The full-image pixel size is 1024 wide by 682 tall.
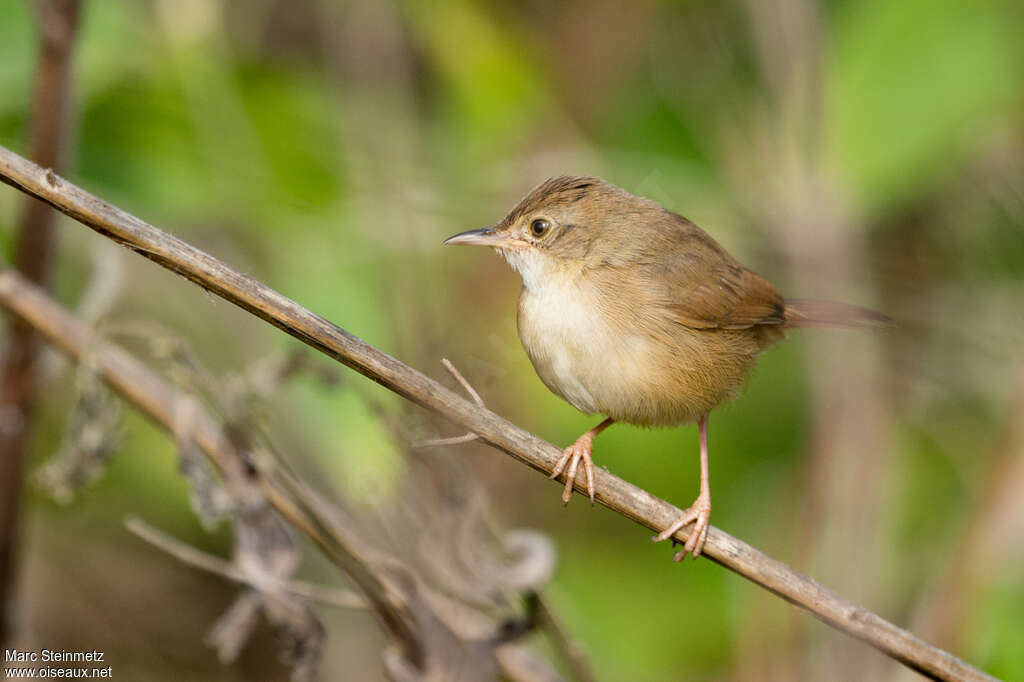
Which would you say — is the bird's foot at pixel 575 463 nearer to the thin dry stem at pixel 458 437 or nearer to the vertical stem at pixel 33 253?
the thin dry stem at pixel 458 437

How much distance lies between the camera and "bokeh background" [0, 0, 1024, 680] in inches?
133

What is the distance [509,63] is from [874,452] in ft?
6.36

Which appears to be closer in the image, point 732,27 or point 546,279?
point 546,279

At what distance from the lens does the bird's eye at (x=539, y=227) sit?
9.62 ft

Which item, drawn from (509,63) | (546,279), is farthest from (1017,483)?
(509,63)

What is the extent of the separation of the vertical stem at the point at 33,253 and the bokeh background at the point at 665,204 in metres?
0.26

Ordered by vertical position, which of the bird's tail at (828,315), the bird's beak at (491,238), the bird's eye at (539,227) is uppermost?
the bird's tail at (828,315)

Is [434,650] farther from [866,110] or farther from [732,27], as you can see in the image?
[732,27]

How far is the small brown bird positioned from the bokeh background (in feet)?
1.14

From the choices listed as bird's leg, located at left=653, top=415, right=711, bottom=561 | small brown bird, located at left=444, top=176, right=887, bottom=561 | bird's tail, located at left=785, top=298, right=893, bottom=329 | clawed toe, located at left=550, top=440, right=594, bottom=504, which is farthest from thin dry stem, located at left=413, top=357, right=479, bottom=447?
bird's tail, located at left=785, top=298, right=893, bottom=329

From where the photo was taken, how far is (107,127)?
339 centimetres

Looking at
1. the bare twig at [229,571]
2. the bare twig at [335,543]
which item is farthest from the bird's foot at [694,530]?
the bare twig at [229,571]

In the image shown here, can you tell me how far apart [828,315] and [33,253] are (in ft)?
7.10

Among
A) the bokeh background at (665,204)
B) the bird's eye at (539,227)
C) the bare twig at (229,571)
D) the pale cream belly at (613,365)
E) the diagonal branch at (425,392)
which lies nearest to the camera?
the diagonal branch at (425,392)
